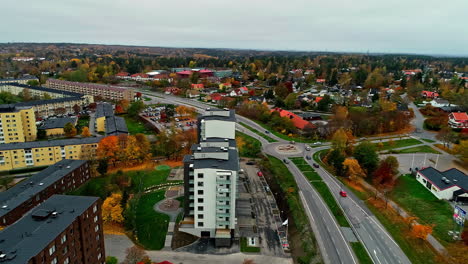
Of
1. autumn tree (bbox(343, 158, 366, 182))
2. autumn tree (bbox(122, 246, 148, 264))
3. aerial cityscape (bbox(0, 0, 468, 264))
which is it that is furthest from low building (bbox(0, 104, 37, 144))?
autumn tree (bbox(343, 158, 366, 182))

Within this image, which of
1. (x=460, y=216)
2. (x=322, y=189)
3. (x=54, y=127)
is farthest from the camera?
(x=54, y=127)

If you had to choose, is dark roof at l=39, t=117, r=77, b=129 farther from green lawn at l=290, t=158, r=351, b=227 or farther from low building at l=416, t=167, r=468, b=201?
low building at l=416, t=167, r=468, b=201

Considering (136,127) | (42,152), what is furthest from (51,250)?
(136,127)

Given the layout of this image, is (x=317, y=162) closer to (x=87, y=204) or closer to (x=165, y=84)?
(x=87, y=204)

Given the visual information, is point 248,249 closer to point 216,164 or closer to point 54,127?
point 216,164

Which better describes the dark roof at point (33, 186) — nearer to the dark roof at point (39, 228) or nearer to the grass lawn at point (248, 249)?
the dark roof at point (39, 228)

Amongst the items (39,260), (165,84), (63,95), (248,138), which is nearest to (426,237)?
(39,260)

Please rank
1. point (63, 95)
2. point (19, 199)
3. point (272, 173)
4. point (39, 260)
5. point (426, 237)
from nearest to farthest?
point (39, 260), point (426, 237), point (19, 199), point (272, 173), point (63, 95)
